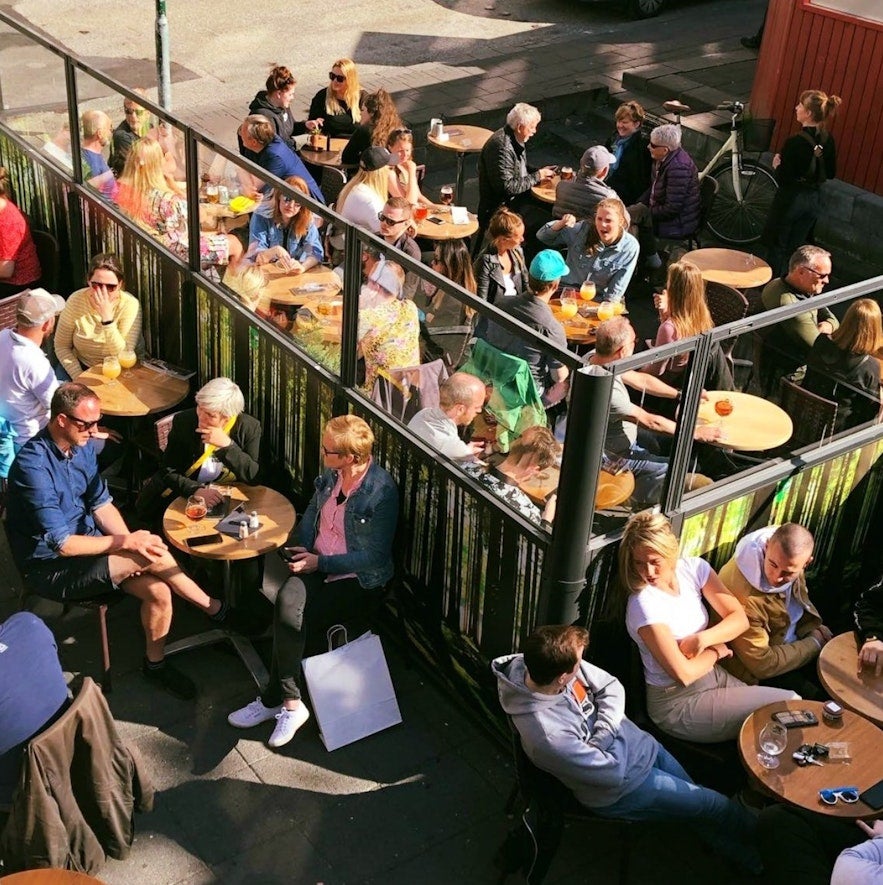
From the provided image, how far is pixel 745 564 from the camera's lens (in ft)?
18.2

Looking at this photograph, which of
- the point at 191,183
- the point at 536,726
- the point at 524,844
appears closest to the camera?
the point at 536,726

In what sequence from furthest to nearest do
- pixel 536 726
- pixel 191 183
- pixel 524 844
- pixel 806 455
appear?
pixel 191 183
pixel 806 455
pixel 524 844
pixel 536 726

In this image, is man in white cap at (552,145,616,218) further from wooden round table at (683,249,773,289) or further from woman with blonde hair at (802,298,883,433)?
woman with blonde hair at (802,298,883,433)

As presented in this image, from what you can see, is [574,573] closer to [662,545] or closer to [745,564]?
[662,545]

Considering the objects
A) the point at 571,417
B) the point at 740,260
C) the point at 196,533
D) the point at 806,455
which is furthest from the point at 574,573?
the point at 740,260

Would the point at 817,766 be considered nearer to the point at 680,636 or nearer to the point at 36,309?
the point at 680,636

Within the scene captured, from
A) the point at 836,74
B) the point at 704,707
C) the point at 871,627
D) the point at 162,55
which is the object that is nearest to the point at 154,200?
the point at 704,707

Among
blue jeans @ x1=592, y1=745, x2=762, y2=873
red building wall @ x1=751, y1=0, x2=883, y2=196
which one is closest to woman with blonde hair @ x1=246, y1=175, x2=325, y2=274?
blue jeans @ x1=592, y1=745, x2=762, y2=873

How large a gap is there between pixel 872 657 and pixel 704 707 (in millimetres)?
800

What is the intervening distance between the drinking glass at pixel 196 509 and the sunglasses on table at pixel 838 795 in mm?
3217

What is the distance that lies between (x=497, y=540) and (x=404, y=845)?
1.39 m

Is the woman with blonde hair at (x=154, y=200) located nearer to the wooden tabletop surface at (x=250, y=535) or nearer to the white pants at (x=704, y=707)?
the wooden tabletop surface at (x=250, y=535)

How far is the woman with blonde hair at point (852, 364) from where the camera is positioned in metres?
6.25

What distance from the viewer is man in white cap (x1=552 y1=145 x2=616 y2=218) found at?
9.33 meters
